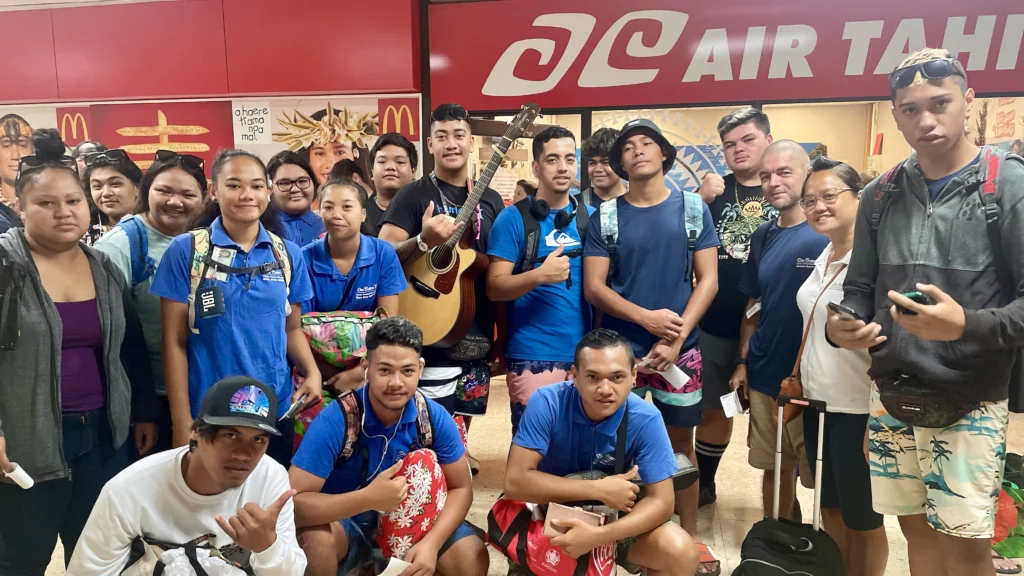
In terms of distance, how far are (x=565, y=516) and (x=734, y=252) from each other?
1573mm

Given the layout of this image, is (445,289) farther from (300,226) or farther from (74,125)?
(74,125)

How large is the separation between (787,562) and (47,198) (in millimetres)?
2585

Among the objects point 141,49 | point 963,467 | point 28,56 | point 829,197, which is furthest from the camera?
point 28,56

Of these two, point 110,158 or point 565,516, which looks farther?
point 110,158

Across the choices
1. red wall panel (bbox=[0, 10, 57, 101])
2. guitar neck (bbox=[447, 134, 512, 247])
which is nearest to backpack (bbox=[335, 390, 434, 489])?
guitar neck (bbox=[447, 134, 512, 247])

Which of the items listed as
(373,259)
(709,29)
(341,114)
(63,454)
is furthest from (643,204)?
(341,114)

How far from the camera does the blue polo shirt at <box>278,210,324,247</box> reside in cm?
271

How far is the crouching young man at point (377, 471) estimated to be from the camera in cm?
181

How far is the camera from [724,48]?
4.59 metres

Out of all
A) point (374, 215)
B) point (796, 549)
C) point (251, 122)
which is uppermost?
point (251, 122)

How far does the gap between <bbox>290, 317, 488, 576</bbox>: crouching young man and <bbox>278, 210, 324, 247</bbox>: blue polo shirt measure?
102 cm

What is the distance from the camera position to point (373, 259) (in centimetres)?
226

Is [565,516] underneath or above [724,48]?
underneath

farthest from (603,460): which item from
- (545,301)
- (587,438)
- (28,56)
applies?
(28,56)
